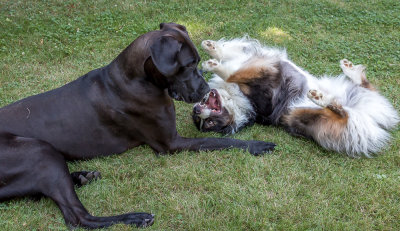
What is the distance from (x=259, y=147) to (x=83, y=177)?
197 cm

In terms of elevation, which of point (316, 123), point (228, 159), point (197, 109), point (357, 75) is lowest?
point (228, 159)

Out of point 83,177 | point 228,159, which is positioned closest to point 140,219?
point 83,177

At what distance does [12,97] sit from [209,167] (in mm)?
3190

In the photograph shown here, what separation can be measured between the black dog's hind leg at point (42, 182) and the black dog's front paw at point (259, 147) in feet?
4.88

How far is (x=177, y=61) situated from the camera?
371cm

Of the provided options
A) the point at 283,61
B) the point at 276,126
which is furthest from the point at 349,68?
the point at 276,126

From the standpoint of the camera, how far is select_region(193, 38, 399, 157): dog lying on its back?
4625 millimetres

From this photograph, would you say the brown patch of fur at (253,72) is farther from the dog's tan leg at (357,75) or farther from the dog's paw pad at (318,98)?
the dog's tan leg at (357,75)

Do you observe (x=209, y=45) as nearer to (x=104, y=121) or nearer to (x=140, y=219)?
(x=104, y=121)

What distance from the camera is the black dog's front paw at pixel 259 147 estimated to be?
450cm

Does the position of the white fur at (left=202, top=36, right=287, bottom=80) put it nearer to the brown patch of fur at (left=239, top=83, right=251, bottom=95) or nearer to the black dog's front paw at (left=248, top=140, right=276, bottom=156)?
the brown patch of fur at (left=239, top=83, right=251, bottom=95)

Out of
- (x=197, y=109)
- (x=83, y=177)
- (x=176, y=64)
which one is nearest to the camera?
(x=176, y=64)

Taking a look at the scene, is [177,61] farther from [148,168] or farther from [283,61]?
[283,61]

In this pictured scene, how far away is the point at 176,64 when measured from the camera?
369 cm
